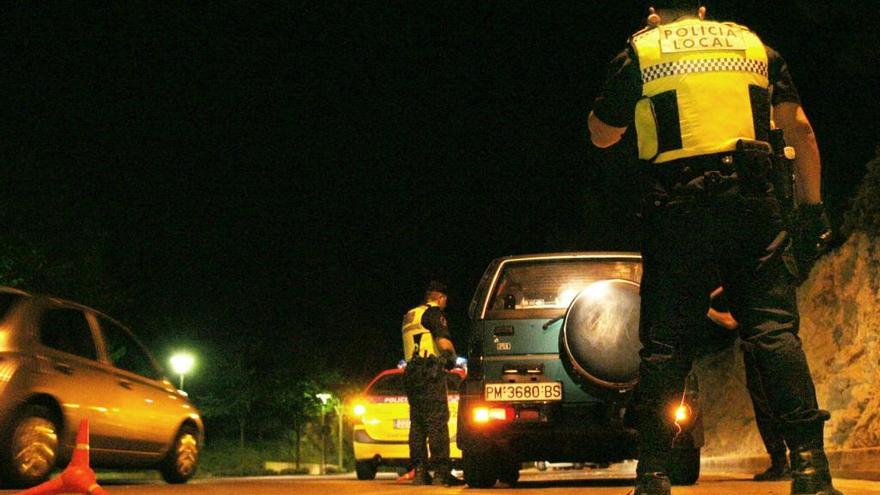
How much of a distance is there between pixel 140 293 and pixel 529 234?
18.6 meters

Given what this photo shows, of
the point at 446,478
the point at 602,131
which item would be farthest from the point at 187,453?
the point at 602,131

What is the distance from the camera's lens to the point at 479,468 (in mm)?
8891

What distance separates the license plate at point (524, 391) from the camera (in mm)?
8430

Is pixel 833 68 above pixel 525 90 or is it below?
below

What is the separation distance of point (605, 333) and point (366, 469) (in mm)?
8952

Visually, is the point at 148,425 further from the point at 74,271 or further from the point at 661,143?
the point at 74,271

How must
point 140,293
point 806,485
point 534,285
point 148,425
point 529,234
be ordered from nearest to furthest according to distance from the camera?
point 806,485 → point 534,285 → point 148,425 → point 529,234 → point 140,293

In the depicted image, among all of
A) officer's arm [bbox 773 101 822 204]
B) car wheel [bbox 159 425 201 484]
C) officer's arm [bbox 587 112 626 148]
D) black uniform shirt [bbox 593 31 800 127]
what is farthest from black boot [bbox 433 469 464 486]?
officer's arm [bbox 773 101 822 204]

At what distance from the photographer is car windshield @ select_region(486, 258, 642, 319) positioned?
30.3ft

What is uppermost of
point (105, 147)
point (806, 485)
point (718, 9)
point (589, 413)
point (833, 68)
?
point (105, 147)

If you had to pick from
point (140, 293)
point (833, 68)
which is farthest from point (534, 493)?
point (140, 293)

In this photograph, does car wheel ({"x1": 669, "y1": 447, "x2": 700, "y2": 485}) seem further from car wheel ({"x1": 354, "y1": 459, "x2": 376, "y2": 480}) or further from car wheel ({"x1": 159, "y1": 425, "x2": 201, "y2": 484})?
car wheel ({"x1": 354, "y1": 459, "x2": 376, "y2": 480})

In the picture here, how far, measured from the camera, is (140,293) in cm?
5044

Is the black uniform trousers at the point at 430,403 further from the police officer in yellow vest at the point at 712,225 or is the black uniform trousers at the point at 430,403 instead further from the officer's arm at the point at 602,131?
the police officer in yellow vest at the point at 712,225
